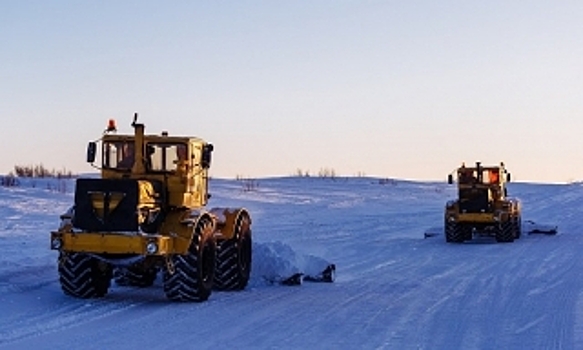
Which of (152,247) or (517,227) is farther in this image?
(517,227)

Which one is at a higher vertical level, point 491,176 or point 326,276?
point 491,176

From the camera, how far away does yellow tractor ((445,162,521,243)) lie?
94.8ft

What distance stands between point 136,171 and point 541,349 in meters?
6.91

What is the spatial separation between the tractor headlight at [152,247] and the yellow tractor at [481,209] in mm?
16855

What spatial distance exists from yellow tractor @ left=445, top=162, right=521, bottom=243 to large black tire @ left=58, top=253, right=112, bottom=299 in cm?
1650

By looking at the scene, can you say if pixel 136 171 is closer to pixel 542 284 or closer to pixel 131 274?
pixel 131 274

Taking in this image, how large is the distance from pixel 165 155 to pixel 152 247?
2092 mm

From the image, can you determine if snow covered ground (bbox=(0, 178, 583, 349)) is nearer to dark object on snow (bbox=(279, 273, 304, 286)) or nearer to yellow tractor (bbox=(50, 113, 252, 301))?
dark object on snow (bbox=(279, 273, 304, 286))

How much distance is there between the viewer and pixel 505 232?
28703 mm

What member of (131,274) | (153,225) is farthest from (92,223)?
(131,274)

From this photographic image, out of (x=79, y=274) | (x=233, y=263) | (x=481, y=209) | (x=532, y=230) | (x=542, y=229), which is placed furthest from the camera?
(x=532, y=230)

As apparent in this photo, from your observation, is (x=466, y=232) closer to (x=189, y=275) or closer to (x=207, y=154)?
(x=207, y=154)

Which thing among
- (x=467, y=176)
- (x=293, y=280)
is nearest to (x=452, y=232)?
(x=467, y=176)

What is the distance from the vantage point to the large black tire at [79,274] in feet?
45.3
